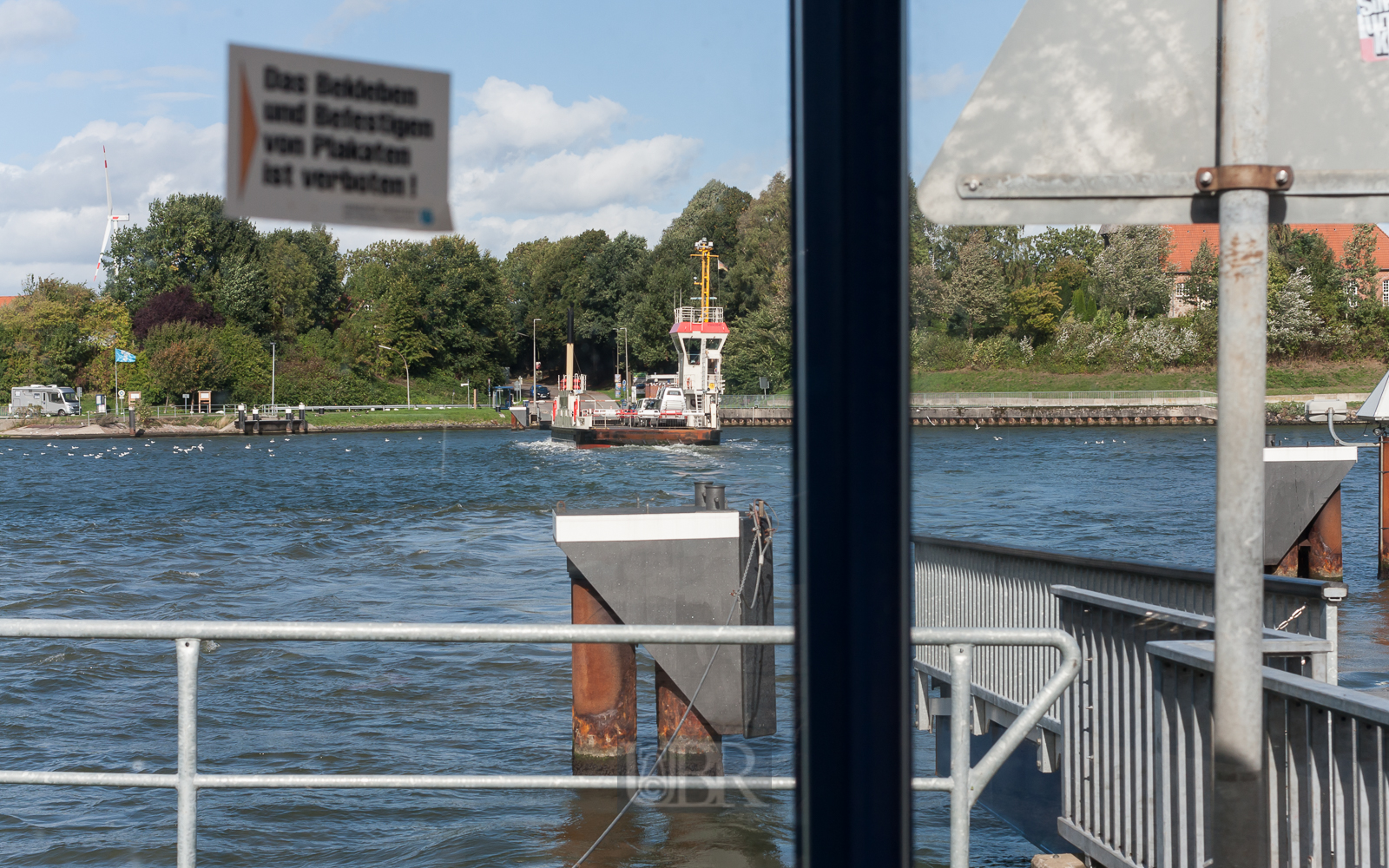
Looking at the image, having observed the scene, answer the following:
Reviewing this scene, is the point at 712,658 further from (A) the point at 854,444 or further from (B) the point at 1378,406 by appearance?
(B) the point at 1378,406

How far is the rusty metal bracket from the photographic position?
1.40m

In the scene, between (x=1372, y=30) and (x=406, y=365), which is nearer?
(x=1372, y=30)

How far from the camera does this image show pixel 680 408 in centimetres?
4919

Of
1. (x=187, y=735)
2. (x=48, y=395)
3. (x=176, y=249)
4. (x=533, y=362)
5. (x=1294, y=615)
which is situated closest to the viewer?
(x=176, y=249)

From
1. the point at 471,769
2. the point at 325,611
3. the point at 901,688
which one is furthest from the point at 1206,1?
the point at 325,611

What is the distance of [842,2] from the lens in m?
1.00

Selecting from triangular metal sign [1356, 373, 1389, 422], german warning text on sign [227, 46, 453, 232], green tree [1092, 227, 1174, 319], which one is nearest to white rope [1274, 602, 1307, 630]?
green tree [1092, 227, 1174, 319]

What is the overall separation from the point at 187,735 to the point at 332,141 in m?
2.18

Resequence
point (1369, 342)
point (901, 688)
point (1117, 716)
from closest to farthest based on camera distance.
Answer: point (901, 688) < point (1117, 716) < point (1369, 342)

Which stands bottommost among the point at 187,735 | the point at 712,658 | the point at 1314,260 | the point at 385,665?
the point at 385,665

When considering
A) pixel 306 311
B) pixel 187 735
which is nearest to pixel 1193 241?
pixel 306 311

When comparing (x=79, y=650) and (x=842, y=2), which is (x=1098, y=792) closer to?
(x=842, y=2)

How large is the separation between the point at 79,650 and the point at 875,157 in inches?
517

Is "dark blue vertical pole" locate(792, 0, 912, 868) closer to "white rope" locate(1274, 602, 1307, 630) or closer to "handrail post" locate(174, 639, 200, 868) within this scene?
"handrail post" locate(174, 639, 200, 868)
